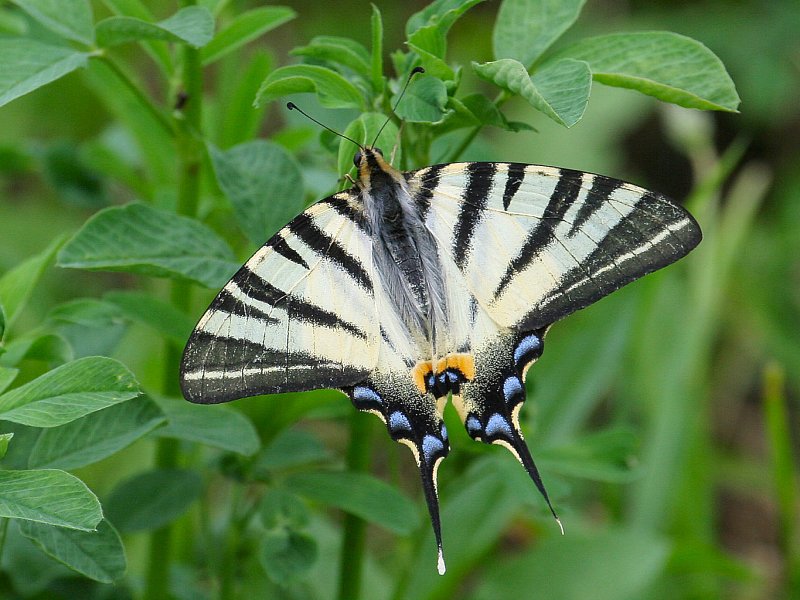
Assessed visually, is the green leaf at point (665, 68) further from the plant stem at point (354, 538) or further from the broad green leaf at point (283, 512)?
the broad green leaf at point (283, 512)

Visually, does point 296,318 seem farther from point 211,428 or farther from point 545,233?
point 545,233

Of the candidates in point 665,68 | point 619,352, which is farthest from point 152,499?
point 619,352

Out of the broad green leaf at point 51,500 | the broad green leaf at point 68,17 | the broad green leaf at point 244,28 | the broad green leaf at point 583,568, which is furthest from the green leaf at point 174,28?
the broad green leaf at point 583,568

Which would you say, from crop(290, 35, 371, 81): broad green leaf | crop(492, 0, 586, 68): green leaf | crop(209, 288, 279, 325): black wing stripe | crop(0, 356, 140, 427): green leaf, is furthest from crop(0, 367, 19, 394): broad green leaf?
crop(492, 0, 586, 68): green leaf

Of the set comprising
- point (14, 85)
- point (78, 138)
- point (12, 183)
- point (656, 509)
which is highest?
point (14, 85)

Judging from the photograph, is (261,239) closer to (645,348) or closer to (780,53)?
(645,348)

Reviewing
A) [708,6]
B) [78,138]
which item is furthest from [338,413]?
[708,6]
